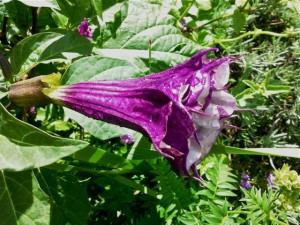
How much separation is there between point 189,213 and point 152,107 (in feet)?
1.37

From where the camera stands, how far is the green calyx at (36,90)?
2.43ft

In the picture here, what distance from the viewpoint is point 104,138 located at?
86 centimetres

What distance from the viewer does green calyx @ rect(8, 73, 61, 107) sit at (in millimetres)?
740

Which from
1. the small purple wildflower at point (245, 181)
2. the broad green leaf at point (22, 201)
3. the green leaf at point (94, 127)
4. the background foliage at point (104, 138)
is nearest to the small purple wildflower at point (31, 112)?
the background foliage at point (104, 138)

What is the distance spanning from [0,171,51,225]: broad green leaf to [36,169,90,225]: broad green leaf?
0.19 m

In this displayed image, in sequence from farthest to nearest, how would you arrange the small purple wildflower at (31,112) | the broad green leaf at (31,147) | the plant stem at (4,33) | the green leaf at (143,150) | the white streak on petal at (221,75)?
the small purple wildflower at (31,112) → the plant stem at (4,33) → the green leaf at (143,150) → the white streak on petal at (221,75) → the broad green leaf at (31,147)

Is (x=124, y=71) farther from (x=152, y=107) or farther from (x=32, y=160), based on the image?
(x=32, y=160)

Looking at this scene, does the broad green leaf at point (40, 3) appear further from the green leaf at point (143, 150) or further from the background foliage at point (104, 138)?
the green leaf at point (143, 150)

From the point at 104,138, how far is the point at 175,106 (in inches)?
11.1

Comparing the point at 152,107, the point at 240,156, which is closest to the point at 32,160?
the point at 152,107

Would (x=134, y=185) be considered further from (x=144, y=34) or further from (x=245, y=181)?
(x=245, y=181)

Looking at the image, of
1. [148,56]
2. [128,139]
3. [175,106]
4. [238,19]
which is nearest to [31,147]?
[175,106]

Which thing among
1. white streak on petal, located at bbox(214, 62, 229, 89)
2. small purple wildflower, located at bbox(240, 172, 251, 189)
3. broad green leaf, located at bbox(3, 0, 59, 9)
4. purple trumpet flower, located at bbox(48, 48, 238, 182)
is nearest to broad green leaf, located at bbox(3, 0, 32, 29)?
broad green leaf, located at bbox(3, 0, 59, 9)

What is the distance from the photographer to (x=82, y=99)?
2.35ft
